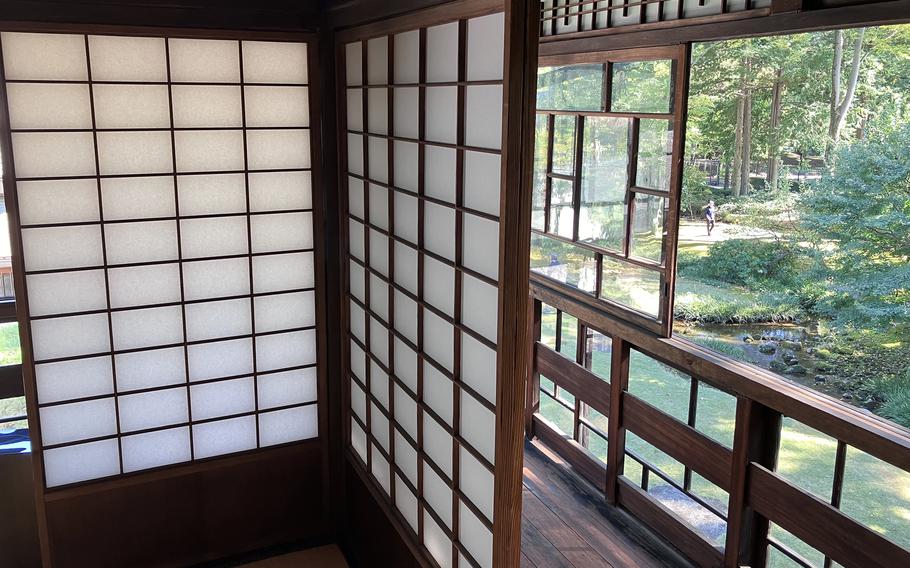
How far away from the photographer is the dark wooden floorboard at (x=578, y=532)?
11.9 ft

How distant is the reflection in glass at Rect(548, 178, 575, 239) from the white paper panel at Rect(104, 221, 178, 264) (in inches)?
92.7

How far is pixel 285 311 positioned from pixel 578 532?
2.00m

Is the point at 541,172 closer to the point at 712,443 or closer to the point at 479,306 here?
the point at 712,443

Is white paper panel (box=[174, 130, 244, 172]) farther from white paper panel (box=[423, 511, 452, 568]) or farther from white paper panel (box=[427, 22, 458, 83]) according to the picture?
white paper panel (box=[423, 511, 452, 568])

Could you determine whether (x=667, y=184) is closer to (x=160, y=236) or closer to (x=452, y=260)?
(x=452, y=260)

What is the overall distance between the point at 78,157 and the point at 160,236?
0.48 metres

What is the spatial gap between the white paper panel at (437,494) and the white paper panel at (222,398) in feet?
4.27

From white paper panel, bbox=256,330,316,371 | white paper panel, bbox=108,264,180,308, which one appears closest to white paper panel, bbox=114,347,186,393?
white paper panel, bbox=108,264,180,308

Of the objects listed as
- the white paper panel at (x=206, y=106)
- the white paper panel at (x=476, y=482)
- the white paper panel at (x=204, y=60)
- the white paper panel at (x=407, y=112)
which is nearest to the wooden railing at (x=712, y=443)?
Result: the white paper panel at (x=476, y=482)

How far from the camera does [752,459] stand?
321 centimetres

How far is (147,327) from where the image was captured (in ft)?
11.2

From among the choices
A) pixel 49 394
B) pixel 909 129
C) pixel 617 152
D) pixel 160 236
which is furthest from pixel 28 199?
pixel 909 129

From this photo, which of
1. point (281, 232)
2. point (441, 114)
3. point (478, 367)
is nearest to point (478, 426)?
point (478, 367)

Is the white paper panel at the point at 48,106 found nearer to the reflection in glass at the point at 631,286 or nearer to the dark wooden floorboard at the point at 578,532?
the reflection in glass at the point at 631,286
